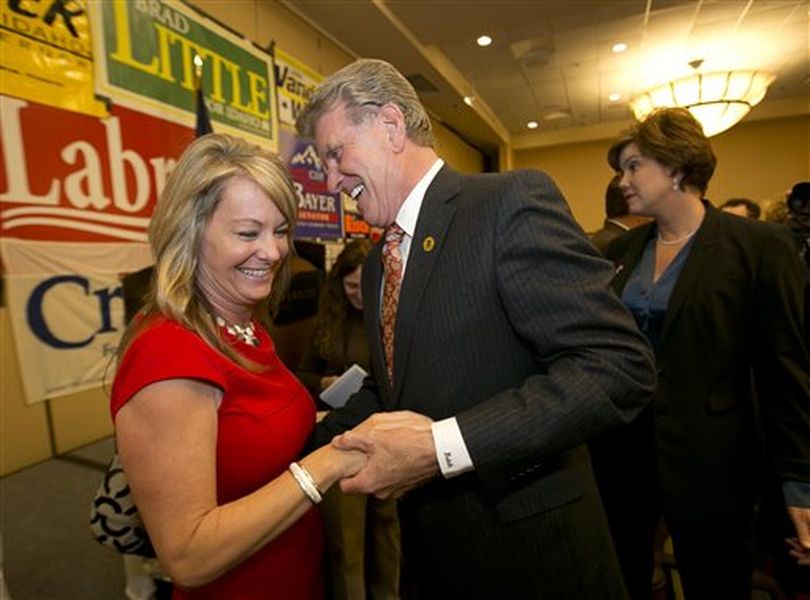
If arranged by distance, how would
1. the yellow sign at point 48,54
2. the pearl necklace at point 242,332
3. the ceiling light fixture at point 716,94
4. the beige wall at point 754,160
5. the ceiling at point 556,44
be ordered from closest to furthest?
1. the pearl necklace at point 242,332
2. the yellow sign at point 48,54
3. the ceiling at point 556,44
4. the ceiling light fixture at point 716,94
5. the beige wall at point 754,160

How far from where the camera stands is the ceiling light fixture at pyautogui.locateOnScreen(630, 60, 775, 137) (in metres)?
4.71

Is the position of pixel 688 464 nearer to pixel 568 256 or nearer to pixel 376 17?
pixel 568 256

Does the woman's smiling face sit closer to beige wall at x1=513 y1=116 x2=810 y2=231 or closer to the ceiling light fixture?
the ceiling light fixture

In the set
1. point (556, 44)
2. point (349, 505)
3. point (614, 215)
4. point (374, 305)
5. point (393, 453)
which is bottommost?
point (349, 505)

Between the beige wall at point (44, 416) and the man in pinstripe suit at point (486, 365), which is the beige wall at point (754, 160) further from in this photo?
the man in pinstripe suit at point (486, 365)

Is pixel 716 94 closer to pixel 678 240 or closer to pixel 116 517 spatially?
pixel 678 240

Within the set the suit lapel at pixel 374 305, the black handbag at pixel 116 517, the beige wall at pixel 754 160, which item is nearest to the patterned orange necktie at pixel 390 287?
the suit lapel at pixel 374 305

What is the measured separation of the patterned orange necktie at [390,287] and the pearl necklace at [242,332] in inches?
11.4

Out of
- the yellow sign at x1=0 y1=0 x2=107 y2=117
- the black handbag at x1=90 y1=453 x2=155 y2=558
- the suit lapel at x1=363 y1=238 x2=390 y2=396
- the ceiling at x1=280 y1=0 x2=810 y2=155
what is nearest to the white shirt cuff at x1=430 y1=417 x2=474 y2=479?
the suit lapel at x1=363 y1=238 x2=390 y2=396

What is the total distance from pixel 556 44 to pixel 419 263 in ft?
18.9

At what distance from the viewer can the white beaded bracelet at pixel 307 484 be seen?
84 cm

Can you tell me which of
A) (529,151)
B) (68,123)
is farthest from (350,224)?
(529,151)

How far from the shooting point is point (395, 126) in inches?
41.4

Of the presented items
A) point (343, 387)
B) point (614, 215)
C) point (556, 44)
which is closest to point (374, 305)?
point (343, 387)
